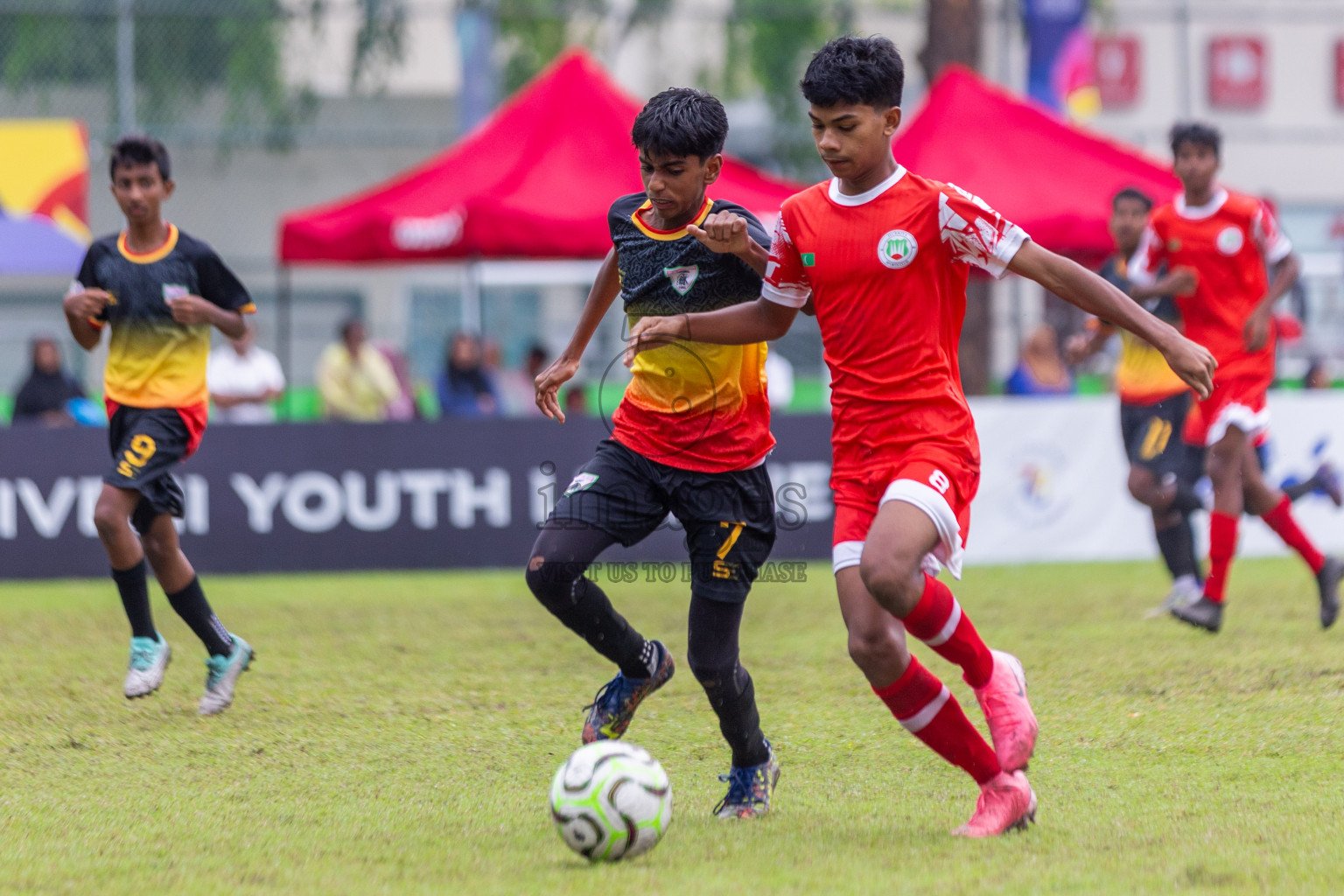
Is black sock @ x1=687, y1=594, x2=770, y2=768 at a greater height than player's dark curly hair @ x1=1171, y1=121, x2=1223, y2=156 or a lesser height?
lesser

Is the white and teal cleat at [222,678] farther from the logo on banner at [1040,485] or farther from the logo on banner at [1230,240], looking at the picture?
the logo on banner at [1040,485]

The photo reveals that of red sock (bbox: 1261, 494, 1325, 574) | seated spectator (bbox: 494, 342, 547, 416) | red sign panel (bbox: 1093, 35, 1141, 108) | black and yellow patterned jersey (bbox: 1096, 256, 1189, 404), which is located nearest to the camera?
red sock (bbox: 1261, 494, 1325, 574)

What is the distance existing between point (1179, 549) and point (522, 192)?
5.96 metres

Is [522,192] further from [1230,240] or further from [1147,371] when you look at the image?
[1230,240]

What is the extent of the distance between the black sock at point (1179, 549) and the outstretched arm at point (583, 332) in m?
4.81

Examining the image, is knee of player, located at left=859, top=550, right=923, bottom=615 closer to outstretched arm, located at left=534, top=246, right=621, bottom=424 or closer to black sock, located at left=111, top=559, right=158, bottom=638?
outstretched arm, located at left=534, top=246, right=621, bottom=424

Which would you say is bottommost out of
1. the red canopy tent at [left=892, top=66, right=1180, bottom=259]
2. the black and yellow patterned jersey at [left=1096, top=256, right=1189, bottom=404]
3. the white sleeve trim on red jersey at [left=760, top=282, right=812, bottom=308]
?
the black and yellow patterned jersey at [left=1096, top=256, right=1189, bottom=404]

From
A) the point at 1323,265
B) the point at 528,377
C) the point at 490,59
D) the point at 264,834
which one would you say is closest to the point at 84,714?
the point at 264,834

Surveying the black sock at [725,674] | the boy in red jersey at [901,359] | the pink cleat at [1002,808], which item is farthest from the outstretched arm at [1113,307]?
the black sock at [725,674]

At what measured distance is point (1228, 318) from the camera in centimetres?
784

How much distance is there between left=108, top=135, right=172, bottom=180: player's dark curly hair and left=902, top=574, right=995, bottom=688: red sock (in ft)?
12.5

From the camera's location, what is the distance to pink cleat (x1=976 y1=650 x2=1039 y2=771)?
4059 millimetres

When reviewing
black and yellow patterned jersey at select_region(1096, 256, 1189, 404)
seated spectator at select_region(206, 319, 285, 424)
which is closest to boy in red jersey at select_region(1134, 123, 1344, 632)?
black and yellow patterned jersey at select_region(1096, 256, 1189, 404)

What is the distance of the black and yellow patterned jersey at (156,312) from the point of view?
Result: 632cm
